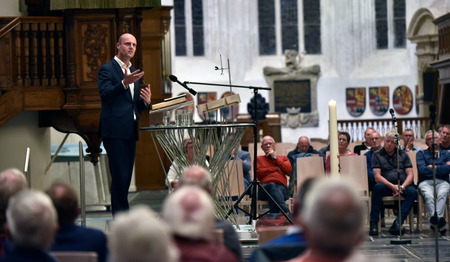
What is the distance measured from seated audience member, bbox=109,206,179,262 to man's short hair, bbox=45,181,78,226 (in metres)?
1.16

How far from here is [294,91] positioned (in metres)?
29.5

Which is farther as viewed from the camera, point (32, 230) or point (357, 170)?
point (357, 170)

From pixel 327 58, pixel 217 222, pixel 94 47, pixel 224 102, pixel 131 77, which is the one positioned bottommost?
pixel 217 222

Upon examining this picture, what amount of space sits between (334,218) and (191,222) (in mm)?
702

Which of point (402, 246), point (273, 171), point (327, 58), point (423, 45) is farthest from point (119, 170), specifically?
point (327, 58)

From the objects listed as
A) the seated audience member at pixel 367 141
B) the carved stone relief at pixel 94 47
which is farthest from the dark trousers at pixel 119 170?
the seated audience member at pixel 367 141

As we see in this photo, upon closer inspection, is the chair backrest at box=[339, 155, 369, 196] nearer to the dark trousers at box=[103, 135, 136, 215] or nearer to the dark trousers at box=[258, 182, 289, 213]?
the dark trousers at box=[258, 182, 289, 213]

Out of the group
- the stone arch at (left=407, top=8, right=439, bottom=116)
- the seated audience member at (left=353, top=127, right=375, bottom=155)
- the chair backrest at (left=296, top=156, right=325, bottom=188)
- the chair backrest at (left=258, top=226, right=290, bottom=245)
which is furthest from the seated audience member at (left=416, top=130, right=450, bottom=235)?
the stone arch at (left=407, top=8, right=439, bottom=116)

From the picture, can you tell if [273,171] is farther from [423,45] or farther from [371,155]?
[423,45]

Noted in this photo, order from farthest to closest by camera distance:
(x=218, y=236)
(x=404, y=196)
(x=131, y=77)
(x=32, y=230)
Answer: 1. (x=404, y=196)
2. (x=131, y=77)
3. (x=218, y=236)
4. (x=32, y=230)

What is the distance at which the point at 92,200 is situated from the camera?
13.9 m

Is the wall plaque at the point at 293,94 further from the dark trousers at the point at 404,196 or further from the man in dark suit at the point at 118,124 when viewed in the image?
the man in dark suit at the point at 118,124

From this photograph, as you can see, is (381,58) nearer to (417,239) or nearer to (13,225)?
(417,239)

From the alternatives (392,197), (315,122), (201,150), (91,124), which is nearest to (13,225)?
(201,150)
